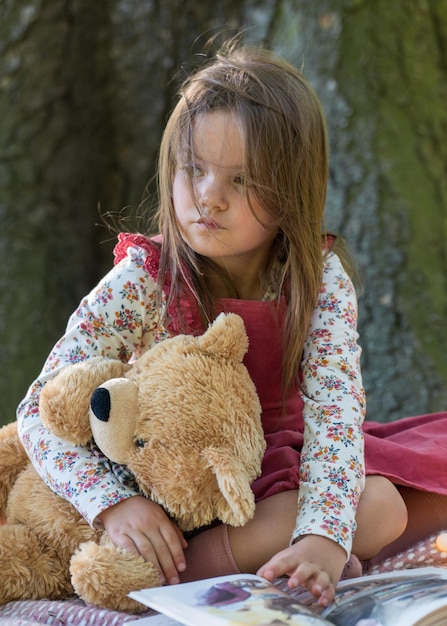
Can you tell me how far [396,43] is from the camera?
199 centimetres

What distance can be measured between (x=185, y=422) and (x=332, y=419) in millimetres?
248

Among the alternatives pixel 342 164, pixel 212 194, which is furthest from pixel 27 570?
pixel 342 164

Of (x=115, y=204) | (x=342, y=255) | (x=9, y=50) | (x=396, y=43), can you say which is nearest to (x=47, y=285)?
(x=115, y=204)

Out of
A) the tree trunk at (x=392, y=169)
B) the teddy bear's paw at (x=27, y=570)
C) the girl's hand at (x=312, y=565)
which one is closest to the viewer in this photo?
the girl's hand at (x=312, y=565)

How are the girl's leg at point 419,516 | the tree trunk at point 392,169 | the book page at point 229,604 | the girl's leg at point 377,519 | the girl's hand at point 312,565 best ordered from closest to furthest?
the book page at point 229,604
the girl's hand at point 312,565
the girl's leg at point 377,519
the girl's leg at point 419,516
the tree trunk at point 392,169

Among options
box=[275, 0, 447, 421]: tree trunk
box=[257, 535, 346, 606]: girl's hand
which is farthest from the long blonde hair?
box=[275, 0, 447, 421]: tree trunk

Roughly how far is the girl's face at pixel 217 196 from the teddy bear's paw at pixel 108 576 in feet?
1.62

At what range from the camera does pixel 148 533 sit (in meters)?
1.13

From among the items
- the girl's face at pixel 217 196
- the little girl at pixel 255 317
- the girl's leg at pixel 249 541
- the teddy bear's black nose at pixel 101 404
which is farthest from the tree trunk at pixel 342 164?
the teddy bear's black nose at pixel 101 404

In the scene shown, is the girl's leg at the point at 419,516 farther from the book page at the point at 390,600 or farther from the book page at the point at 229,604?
the book page at the point at 229,604

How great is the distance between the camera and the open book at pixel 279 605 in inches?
35.0

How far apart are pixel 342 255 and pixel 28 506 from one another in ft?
2.33

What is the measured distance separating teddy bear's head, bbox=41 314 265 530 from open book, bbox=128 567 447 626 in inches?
5.3

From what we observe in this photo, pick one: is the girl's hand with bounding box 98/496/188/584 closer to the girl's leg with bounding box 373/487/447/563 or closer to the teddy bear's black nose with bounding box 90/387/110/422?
the teddy bear's black nose with bounding box 90/387/110/422
